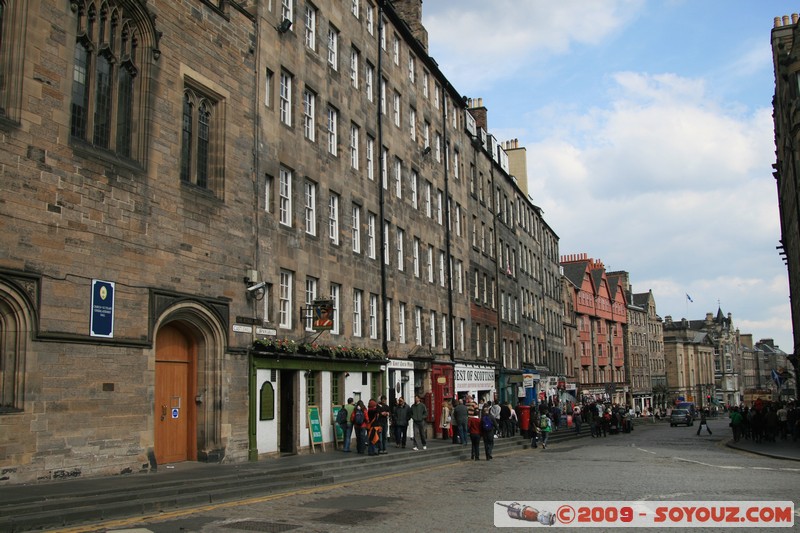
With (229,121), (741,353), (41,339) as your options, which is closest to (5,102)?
(41,339)

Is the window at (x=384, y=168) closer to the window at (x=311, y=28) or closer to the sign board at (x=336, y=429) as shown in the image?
the window at (x=311, y=28)

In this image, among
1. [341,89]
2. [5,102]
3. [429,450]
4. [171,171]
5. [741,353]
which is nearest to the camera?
[5,102]

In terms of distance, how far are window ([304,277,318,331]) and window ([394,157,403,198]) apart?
29.5 ft

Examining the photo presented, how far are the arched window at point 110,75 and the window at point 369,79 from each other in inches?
529

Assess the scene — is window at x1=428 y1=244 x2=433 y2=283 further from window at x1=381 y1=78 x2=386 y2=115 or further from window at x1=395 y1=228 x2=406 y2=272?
window at x1=381 y1=78 x2=386 y2=115

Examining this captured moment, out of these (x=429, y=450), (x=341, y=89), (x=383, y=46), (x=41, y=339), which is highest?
(x=383, y=46)

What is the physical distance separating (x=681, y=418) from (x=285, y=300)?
47245 mm

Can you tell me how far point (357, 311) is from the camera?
28000 mm

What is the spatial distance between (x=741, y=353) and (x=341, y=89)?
14875 cm

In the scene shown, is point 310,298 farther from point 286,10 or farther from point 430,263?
point 430,263

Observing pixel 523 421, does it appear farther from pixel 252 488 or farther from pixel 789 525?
pixel 789 525

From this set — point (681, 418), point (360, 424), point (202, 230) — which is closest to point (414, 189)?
point (360, 424)

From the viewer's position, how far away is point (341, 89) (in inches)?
1090

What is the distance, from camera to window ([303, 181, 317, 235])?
24.8 meters
